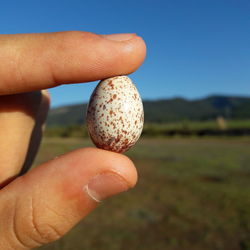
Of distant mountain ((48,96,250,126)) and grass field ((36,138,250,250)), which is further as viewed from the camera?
distant mountain ((48,96,250,126))

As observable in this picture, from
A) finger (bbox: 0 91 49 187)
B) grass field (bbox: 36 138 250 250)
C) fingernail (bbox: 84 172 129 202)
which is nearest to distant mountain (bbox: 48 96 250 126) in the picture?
grass field (bbox: 36 138 250 250)

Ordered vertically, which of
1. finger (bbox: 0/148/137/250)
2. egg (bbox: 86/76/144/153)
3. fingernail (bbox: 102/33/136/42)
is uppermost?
fingernail (bbox: 102/33/136/42)

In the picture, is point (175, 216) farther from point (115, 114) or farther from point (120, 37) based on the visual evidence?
point (120, 37)

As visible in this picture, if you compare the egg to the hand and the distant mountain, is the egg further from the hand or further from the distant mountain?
the distant mountain

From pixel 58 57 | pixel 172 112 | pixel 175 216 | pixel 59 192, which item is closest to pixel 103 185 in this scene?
pixel 59 192

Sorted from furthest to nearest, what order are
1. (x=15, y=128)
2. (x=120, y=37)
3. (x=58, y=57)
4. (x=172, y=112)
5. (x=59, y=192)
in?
(x=172, y=112), (x=15, y=128), (x=120, y=37), (x=58, y=57), (x=59, y=192)

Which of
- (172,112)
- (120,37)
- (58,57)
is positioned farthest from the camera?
(172,112)

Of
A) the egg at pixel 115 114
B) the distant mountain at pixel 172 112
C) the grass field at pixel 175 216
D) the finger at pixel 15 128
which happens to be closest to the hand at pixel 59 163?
the egg at pixel 115 114
